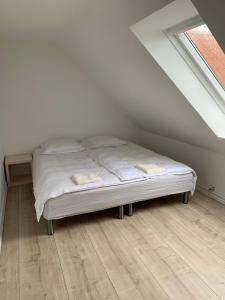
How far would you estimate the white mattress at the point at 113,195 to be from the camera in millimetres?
2488

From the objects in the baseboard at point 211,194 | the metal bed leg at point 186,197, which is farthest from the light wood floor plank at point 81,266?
the baseboard at point 211,194

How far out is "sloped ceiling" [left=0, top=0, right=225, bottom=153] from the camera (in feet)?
6.99

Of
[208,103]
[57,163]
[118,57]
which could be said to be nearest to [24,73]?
[57,163]

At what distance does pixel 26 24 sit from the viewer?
2.88 metres

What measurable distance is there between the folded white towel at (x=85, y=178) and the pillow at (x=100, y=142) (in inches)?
51.4

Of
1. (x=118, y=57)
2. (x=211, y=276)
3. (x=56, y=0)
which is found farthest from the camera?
(x=118, y=57)

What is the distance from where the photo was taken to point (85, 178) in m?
2.73

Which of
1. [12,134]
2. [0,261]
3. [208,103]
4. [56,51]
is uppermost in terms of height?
[56,51]

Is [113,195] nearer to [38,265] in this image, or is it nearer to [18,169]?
[38,265]

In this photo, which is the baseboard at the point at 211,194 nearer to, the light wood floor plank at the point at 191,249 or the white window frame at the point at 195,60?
the light wood floor plank at the point at 191,249

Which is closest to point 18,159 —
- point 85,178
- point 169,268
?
point 85,178

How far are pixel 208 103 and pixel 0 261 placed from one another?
2.37 meters

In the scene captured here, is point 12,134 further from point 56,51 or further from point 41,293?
point 41,293

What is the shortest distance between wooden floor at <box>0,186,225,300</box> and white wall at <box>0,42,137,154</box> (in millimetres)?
1494
